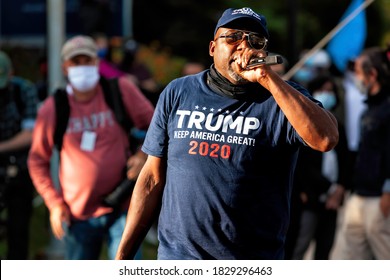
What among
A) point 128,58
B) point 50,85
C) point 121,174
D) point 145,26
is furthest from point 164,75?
point 121,174

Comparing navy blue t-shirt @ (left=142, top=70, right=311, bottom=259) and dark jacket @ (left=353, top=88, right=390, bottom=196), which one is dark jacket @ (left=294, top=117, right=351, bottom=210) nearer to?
dark jacket @ (left=353, top=88, right=390, bottom=196)

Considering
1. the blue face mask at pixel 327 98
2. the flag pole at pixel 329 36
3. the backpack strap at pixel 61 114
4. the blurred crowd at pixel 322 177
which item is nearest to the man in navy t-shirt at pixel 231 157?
the backpack strap at pixel 61 114

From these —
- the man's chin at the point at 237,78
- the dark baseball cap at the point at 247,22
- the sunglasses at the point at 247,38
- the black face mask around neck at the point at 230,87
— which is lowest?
the black face mask around neck at the point at 230,87

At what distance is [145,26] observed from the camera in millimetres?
28875

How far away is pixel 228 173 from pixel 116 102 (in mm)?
2806

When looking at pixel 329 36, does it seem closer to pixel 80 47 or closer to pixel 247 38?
pixel 80 47

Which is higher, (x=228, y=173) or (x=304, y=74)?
(x=304, y=74)

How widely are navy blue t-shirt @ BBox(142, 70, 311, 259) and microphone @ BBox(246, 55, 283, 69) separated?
0.27 m

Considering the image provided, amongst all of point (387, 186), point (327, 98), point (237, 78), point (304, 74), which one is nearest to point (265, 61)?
point (237, 78)

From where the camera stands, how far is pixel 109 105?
7664mm

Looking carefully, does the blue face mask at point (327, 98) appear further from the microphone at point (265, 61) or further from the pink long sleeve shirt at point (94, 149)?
the microphone at point (265, 61)

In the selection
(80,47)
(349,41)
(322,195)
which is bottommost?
(322,195)

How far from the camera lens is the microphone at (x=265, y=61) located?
15.0 ft
